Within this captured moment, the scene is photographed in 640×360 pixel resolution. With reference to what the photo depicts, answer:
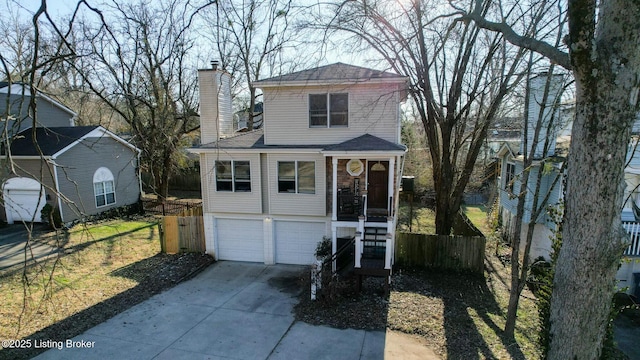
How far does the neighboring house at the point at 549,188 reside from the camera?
9352mm

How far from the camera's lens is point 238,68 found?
79.0 feet

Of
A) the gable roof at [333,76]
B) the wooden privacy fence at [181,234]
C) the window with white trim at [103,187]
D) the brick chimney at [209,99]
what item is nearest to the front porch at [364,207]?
the gable roof at [333,76]

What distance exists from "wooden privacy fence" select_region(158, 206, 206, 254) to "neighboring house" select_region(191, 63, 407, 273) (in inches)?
24.9

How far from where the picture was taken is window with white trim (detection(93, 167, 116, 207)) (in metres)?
19.0

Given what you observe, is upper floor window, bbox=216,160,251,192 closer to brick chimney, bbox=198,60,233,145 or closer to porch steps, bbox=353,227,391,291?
brick chimney, bbox=198,60,233,145

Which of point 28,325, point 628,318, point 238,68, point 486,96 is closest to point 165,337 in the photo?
point 28,325

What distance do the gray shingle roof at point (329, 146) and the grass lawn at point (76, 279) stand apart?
471cm

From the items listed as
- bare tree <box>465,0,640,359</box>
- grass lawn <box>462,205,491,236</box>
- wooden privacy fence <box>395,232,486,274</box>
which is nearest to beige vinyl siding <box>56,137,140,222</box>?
wooden privacy fence <box>395,232,486,274</box>

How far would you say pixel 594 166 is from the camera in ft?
12.3

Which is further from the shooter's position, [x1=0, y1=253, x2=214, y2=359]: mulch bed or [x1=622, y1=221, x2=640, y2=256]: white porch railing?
[x1=622, y1=221, x2=640, y2=256]: white porch railing

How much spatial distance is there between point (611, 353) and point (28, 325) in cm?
1246

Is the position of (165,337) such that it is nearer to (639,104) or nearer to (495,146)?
(639,104)

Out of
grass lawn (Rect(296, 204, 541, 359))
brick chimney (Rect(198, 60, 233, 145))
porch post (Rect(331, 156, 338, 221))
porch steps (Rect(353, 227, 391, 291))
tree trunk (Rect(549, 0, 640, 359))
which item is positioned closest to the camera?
tree trunk (Rect(549, 0, 640, 359))

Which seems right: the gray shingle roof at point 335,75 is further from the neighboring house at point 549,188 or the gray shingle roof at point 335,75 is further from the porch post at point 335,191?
the neighboring house at point 549,188
